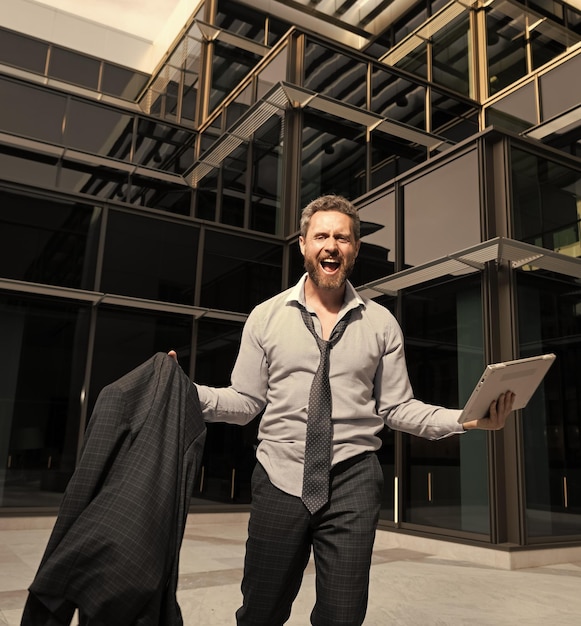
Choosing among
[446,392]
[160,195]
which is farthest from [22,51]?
[446,392]

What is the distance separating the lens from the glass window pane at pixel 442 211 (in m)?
7.66

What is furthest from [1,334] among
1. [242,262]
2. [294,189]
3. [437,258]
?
[437,258]


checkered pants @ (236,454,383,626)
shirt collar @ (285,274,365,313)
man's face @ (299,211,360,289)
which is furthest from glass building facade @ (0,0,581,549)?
checkered pants @ (236,454,383,626)

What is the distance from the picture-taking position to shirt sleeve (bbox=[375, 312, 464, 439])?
90.7 inches

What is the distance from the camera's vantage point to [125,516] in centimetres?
173

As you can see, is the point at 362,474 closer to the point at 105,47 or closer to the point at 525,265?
the point at 525,265

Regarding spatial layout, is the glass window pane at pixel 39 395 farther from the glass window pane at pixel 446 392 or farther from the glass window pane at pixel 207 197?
the glass window pane at pixel 446 392

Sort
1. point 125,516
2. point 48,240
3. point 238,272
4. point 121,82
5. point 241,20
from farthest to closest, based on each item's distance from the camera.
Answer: point 121,82 < point 241,20 < point 238,272 < point 48,240 < point 125,516

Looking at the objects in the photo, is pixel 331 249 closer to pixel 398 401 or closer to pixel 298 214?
pixel 398 401

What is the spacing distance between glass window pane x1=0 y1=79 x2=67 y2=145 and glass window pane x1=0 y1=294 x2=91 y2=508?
462 centimetres

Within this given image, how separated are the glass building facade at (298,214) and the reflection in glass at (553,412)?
0.08ft

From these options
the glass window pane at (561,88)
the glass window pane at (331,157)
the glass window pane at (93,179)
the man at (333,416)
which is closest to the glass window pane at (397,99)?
the glass window pane at (331,157)

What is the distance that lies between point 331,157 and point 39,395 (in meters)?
6.30

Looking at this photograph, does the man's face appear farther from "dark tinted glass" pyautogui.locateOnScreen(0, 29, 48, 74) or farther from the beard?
"dark tinted glass" pyautogui.locateOnScreen(0, 29, 48, 74)
